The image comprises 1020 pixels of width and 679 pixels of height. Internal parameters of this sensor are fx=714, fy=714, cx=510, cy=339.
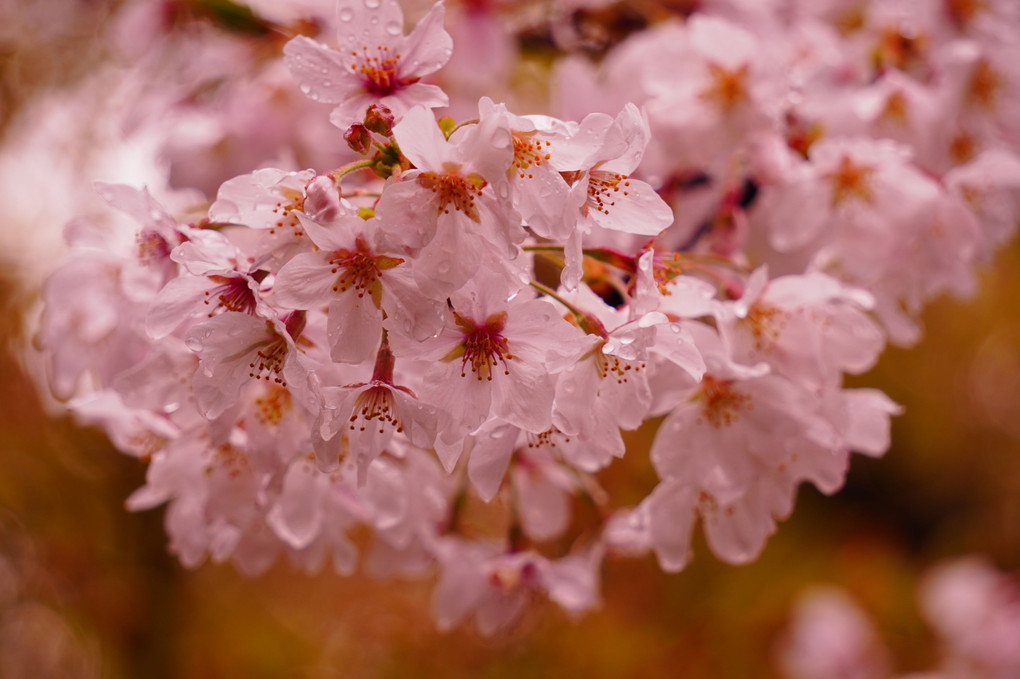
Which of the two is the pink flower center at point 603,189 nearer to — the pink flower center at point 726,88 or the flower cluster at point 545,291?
the flower cluster at point 545,291

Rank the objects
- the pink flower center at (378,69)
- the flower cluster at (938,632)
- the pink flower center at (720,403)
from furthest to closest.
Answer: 1. the flower cluster at (938,632)
2. the pink flower center at (720,403)
3. the pink flower center at (378,69)

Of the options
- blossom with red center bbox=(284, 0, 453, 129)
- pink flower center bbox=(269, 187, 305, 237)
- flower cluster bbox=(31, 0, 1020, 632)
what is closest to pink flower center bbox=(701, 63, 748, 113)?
flower cluster bbox=(31, 0, 1020, 632)

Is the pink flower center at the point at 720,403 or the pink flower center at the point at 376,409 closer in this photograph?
the pink flower center at the point at 376,409

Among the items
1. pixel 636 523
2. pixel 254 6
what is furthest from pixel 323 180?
pixel 254 6

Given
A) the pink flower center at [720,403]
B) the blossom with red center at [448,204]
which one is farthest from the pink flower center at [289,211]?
the pink flower center at [720,403]

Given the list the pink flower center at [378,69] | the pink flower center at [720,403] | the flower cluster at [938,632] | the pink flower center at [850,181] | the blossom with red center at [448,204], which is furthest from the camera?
the flower cluster at [938,632]

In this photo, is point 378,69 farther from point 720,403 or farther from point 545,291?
point 720,403

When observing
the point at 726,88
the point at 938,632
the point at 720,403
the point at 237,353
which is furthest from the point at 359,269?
the point at 938,632

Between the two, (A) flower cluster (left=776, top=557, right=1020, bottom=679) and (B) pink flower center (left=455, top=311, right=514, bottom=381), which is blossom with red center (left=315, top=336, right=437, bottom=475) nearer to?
(B) pink flower center (left=455, top=311, right=514, bottom=381)
